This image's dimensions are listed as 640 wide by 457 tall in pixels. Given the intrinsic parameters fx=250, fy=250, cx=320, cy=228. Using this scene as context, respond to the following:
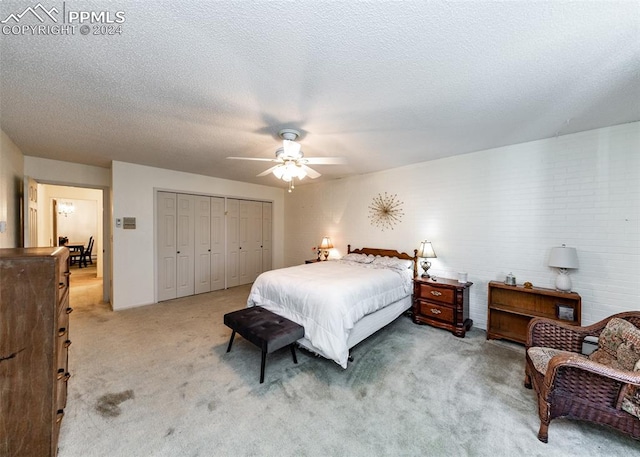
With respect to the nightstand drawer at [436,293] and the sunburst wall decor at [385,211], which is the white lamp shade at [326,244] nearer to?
the sunburst wall decor at [385,211]

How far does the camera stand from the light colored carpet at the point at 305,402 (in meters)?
1.65

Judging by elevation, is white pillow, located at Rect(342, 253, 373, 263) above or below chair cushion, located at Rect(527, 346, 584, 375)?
above

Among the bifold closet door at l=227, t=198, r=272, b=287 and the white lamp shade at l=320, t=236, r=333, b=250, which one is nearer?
the white lamp shade at l=320, t=236, r=333, b=250

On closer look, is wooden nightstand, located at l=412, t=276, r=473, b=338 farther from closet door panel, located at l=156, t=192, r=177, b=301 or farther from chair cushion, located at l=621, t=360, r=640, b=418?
closet door panel, located at l=156, t=192, r=177, b=301

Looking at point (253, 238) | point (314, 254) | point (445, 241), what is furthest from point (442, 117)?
point (253, 238)

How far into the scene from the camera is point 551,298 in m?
2.97

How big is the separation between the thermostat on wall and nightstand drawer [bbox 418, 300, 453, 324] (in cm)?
481

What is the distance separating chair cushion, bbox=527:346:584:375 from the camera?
1868 millimetres

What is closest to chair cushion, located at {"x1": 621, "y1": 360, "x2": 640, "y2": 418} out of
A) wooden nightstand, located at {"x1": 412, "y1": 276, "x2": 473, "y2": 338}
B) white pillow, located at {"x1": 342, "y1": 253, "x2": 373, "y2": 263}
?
wooden nightstand, located at {"x1": 412, "y1": 276, "x2": 473, "y2": 338}

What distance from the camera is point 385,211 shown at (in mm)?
4562

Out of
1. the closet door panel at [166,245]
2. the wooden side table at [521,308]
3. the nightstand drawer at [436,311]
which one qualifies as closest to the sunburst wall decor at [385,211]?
the nightstand drawer at [436,311]

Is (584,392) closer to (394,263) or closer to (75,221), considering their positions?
(394,263)

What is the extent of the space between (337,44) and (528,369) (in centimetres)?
296

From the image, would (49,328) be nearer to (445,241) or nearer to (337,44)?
(337,44)
